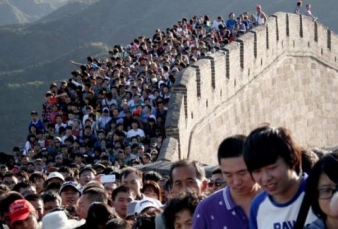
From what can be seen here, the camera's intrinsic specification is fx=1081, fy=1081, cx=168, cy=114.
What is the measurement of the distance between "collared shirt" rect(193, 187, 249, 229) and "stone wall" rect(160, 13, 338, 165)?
9033 millimetres

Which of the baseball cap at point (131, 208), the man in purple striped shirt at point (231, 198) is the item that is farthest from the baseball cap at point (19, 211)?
the man in purple striped shirt at point (231, 198)

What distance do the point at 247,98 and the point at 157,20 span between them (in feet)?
193

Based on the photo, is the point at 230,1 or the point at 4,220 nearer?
the point at 4,220

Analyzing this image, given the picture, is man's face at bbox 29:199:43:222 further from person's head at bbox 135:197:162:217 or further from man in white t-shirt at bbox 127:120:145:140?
man in white t-shirt at bbox 127:120:145:140

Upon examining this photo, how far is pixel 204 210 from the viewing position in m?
5.06

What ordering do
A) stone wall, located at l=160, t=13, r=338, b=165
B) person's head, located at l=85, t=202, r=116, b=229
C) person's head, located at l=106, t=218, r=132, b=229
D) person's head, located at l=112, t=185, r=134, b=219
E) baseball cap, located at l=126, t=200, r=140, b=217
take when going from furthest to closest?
stone wall, located at l=160, t=13, r=338, b=165 → person's head, located at l=112, t=185, r=134, b=219 → baseball cap, located at l=126, t=200, r=140, b=217 → person's head, located at l=85, t=202, r=116, b=229 → person's head, located at l=106, t=218, r=132, b=229

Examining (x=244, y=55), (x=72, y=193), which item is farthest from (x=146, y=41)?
(x=72, y=193)

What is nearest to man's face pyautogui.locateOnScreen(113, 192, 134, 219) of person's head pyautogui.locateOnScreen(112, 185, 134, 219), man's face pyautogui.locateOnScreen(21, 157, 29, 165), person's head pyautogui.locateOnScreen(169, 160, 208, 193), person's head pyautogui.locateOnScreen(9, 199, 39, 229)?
person's head pyautogui.locateOnScreen(112, 185, 134, 219)

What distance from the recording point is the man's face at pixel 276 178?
4422 mm

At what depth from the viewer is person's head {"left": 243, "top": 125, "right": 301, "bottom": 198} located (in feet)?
14.5

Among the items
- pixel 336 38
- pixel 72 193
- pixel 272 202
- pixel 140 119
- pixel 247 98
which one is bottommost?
pixel 272 202

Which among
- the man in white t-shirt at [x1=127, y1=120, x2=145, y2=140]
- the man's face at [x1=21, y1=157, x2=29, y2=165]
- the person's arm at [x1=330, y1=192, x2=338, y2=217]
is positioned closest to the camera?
the person's arm at [x1=330, y1=192, x2=338, y2=217]

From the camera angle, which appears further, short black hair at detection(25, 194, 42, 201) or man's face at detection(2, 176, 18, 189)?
man's face at detection(2, 176, 18, 189)

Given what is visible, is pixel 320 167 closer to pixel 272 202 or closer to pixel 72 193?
pixel 272 202
